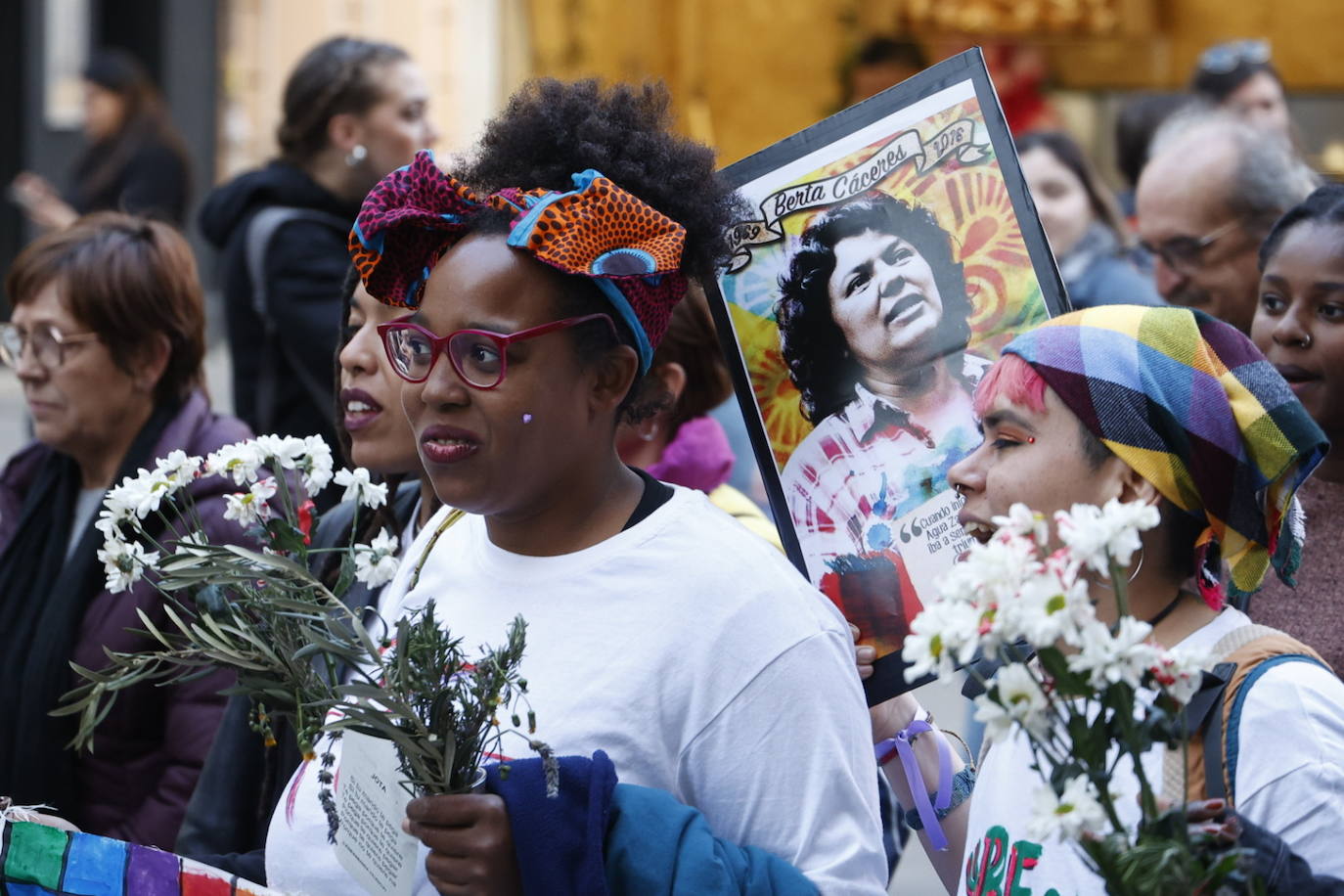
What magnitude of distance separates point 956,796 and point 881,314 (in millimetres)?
697

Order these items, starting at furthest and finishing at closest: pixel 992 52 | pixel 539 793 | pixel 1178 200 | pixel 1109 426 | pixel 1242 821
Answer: pixel 992 52
pixel 1178 200
pixel 1109 426
pixel 539 793
pixel 1242 821

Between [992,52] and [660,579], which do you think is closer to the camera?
[660,579]

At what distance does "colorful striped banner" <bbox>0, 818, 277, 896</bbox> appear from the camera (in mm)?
2018

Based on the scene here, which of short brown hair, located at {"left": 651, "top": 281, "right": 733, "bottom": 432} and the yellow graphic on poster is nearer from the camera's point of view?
the yellow graphic on poster

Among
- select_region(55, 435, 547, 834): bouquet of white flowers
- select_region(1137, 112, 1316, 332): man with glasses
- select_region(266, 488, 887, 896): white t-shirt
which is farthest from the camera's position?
select_region(1137, 112, 1316, 332): man with glasses

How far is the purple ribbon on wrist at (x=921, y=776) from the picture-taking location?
93.0 inches

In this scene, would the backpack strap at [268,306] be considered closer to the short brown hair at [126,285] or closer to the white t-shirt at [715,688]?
the short brown hair at [126,285]

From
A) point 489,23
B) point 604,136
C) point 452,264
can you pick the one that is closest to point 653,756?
point 452,264

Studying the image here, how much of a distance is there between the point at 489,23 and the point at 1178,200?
8.68m

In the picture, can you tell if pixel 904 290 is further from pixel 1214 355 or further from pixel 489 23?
pixel 489 23

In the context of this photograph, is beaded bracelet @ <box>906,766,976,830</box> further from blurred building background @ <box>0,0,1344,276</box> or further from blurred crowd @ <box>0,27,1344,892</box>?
blurred building background @ <box>0,0,1344,276</box>

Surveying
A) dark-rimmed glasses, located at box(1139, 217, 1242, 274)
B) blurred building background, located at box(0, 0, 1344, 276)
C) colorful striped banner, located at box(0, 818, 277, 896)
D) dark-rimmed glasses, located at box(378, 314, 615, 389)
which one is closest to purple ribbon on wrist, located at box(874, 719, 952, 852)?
dark-rimmed glasses, located at box(378, 314, 615, 389)

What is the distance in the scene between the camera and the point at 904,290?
234 cm

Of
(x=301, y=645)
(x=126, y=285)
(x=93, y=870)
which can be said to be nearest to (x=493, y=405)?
(x=301, y=645)
